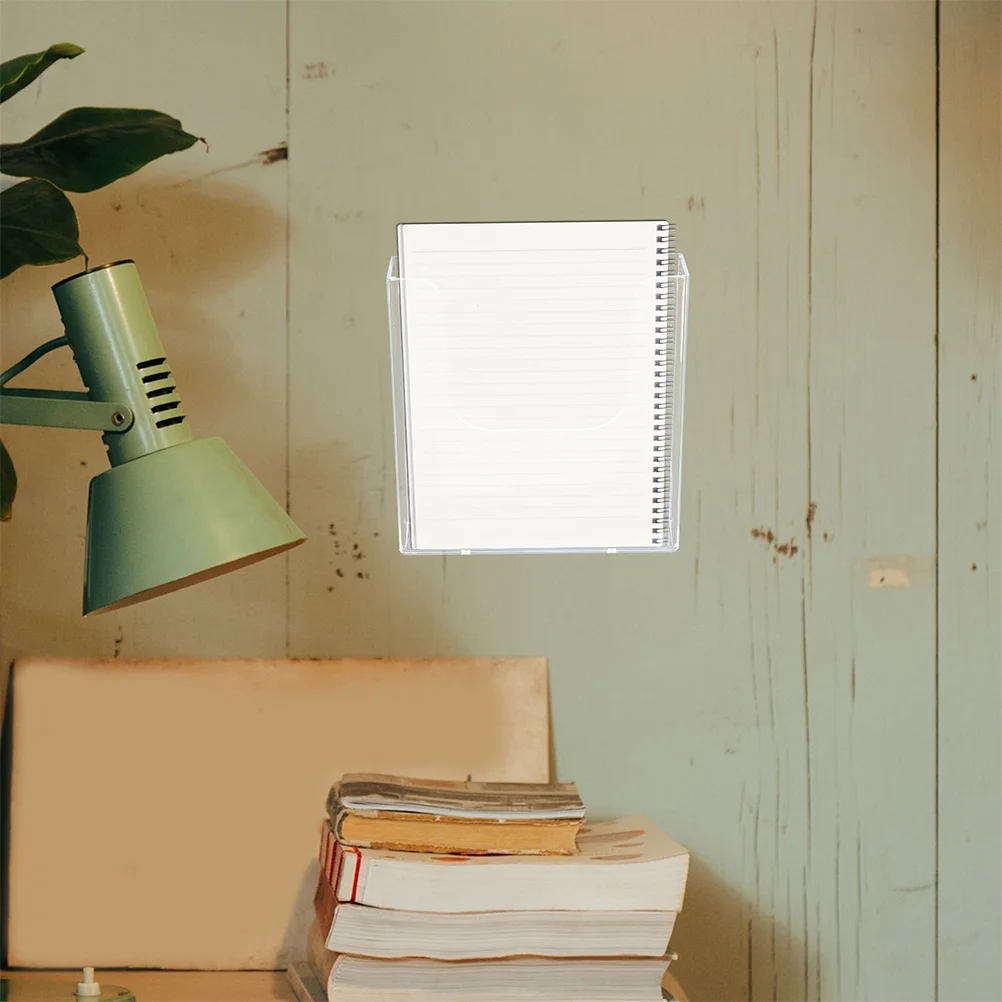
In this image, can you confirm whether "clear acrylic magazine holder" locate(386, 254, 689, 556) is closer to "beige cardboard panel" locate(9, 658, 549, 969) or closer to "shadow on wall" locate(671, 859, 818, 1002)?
"beige cardboard panel" locate(9, 658, 549, 969)

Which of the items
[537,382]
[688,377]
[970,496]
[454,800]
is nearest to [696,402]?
[688,377]

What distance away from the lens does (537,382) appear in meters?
1.08

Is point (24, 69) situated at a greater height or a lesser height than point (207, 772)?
greater

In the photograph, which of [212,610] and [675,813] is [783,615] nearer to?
[675,813]

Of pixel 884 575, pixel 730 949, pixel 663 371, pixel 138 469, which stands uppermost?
pixel 663 371

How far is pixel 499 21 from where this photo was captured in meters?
1.20

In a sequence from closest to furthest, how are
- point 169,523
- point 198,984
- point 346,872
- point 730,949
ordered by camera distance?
1. point 169,523
2. point 346,872
3. point 198,984
4. point 730,949

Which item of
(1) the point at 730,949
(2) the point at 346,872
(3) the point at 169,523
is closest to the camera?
(3) the point at 169,523

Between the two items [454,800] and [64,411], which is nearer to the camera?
[64,411]

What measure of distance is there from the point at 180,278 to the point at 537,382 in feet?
1.41

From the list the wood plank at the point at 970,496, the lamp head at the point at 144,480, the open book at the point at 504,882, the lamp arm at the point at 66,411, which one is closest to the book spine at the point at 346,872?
the open book at the point at 504,882

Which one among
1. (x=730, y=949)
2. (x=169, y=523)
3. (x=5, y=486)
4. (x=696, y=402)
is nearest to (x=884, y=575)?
(x=696, y=402)

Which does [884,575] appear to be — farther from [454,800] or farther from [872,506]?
[454,800]

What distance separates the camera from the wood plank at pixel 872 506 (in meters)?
1.19
